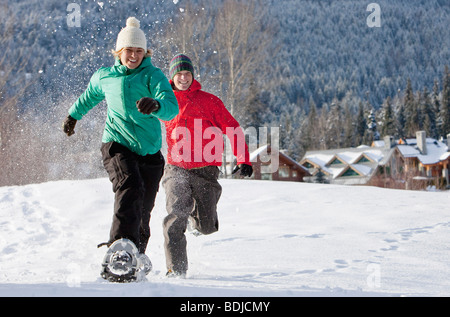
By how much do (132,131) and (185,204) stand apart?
0.67 meters

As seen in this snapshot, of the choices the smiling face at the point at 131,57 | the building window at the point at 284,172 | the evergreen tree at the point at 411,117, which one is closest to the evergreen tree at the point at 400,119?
the evergreen tree at the point at 411,117

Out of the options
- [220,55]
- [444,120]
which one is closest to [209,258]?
[220,55]

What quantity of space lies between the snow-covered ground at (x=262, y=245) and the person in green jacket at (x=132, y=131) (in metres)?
0.42

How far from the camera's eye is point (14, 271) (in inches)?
132

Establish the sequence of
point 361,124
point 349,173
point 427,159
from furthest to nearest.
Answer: point 361,124, point 427,159, point 349,173

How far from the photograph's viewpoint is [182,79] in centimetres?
340

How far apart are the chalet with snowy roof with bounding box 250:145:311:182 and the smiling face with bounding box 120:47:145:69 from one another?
3027 cm

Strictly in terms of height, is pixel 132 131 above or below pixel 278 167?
above

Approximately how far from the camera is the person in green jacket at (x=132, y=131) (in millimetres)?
2631

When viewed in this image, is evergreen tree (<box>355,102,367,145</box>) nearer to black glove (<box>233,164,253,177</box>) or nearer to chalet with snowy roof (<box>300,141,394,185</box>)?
chalet with snowy roof (<box>300,141,394,185</box>)

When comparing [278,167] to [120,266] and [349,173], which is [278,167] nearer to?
[349,173]

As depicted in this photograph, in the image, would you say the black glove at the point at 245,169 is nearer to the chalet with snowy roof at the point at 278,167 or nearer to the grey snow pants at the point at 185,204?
the grey snow pants at the point at 185,204

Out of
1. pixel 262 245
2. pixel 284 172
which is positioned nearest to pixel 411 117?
pixel 284 172
